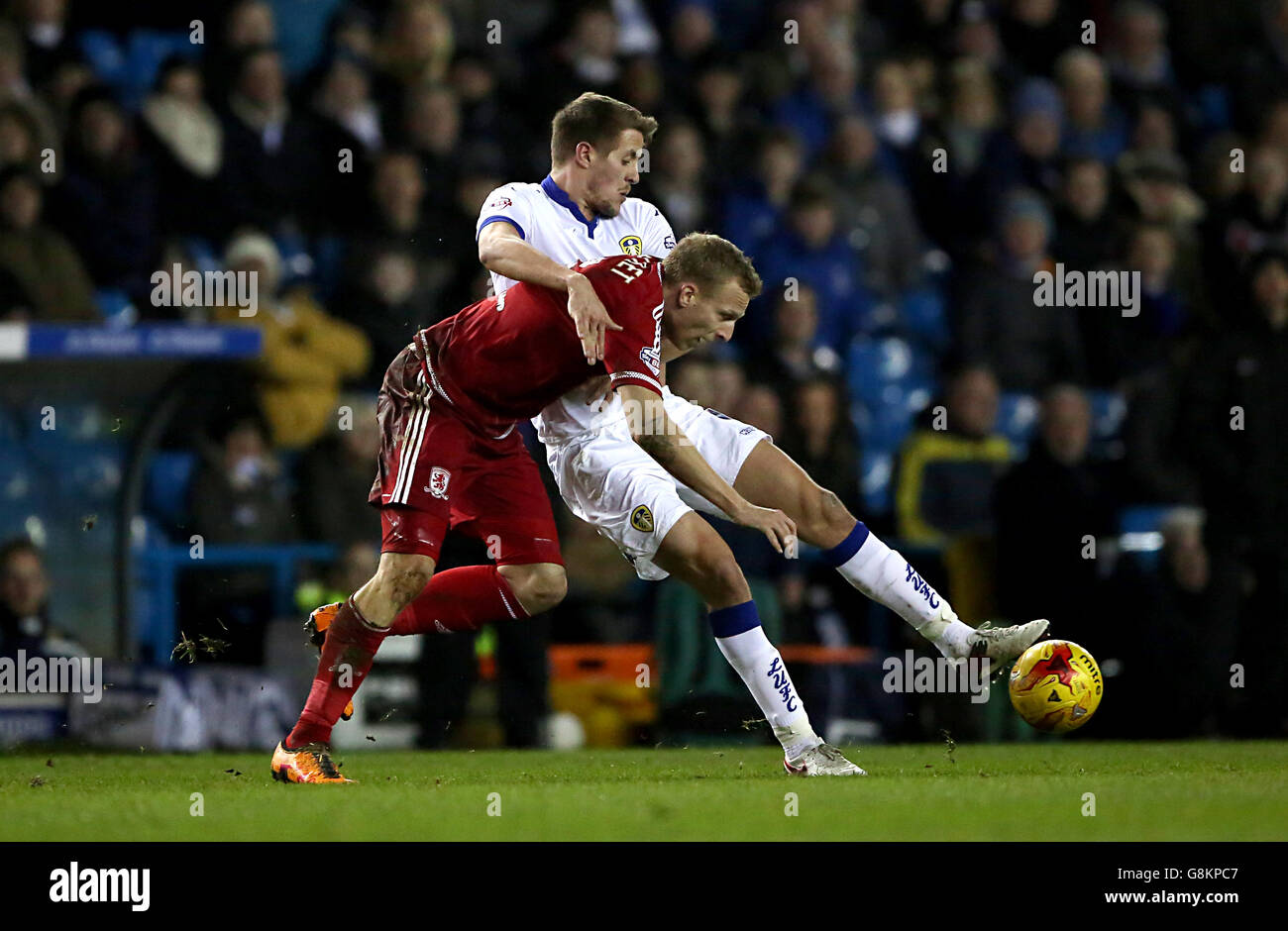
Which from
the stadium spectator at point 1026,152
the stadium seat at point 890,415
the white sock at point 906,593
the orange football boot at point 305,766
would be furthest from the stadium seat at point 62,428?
the stadium spectator at point 1026,152

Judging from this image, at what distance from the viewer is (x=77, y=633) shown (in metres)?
10.3

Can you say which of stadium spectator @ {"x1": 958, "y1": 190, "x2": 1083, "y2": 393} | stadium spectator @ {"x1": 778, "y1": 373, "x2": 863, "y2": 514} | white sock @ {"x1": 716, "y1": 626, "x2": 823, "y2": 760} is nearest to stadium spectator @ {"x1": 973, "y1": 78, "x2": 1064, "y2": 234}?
stadium spectator @ {"x1": 958, "y1": 190, "x2": 1083, "y2": 393}

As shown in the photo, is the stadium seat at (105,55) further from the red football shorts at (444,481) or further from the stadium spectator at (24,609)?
the red football shorts at (444,481)

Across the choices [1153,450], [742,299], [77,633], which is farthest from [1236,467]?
[77,633]

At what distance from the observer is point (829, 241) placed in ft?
40.7

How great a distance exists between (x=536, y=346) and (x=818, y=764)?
181 cm

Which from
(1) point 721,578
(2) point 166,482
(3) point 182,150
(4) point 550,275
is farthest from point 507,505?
(3) point 182,150

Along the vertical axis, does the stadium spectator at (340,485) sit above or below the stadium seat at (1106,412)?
below

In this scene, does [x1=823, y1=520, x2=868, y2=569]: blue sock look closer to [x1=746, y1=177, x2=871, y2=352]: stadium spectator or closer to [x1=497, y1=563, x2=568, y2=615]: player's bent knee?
[x1=497, y1=563, x2=568, y2=615]: player's bent knee

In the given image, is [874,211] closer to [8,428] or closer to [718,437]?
[8,428]

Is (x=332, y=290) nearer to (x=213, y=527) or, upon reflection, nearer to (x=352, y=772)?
(x=213, y=527)

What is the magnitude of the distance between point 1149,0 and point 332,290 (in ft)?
24.9

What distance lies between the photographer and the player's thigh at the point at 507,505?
23.3 feet

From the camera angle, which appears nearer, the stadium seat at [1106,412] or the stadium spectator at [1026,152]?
the stadium seat at [1106,412]
